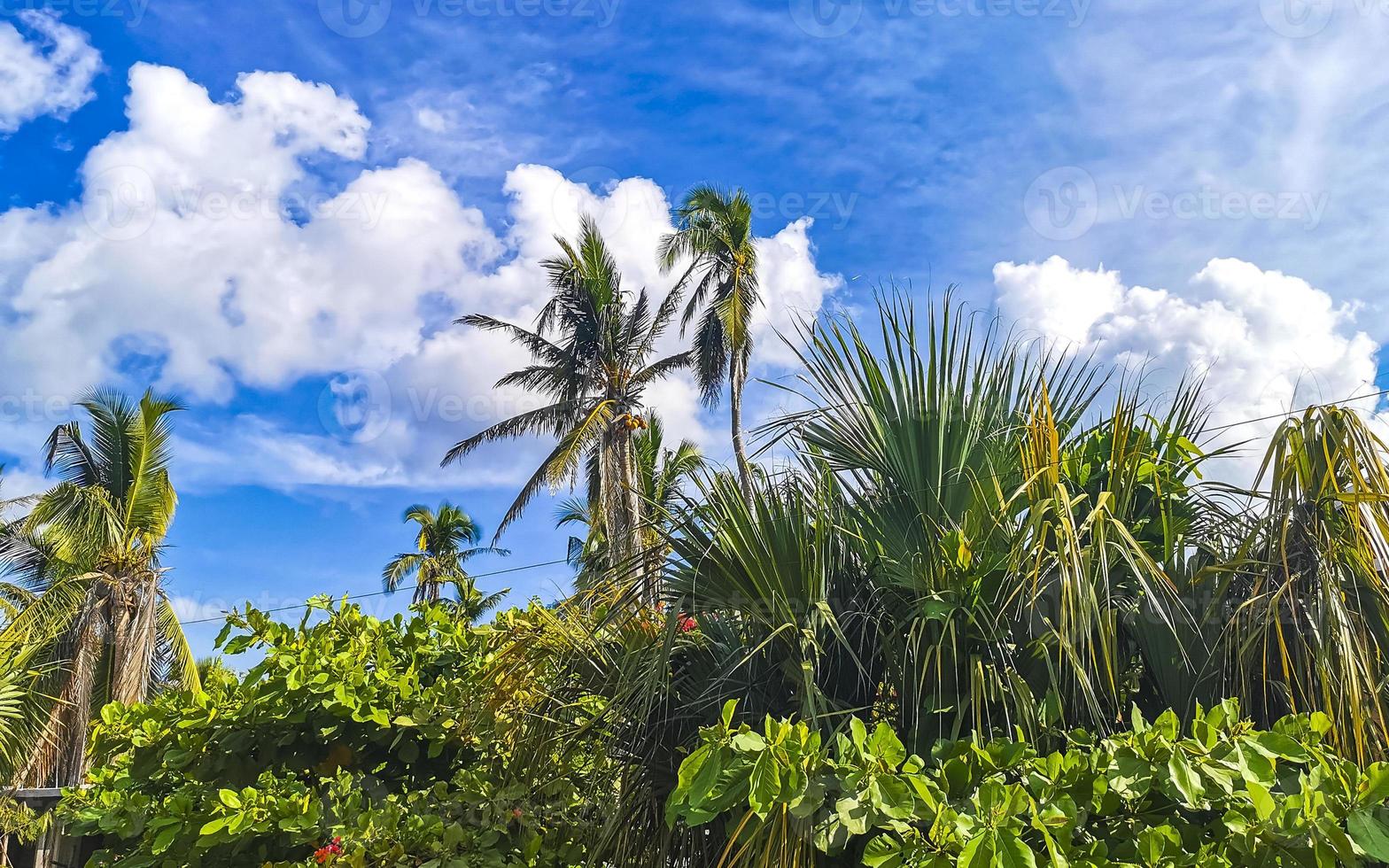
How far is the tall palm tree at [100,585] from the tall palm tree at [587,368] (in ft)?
20.9

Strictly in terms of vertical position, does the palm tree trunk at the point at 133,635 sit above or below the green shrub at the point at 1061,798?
above

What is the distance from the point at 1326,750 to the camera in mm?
3014

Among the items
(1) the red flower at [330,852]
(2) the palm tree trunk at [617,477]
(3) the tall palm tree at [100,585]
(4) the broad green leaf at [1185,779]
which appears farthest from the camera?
(2) the palm tree trunk at [617,477]

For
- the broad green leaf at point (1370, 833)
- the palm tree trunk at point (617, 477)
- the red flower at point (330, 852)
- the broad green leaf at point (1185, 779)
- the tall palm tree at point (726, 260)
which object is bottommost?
the broad green leaf at point (1370, 833)

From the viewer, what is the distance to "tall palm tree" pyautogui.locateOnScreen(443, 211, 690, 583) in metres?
20.9

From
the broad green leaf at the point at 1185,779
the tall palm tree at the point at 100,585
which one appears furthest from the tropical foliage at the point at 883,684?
the tall palm tree at the point at 100,585

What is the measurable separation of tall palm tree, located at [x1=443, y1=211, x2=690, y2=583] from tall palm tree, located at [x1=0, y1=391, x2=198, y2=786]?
6.37 metres

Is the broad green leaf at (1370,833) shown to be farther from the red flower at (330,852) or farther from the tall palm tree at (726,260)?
the tall palm tree at (726,260)

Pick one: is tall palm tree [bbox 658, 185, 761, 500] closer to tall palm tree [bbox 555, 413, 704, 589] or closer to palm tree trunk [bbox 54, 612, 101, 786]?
tall palm tree [bbox 555, 413, 704, 589]

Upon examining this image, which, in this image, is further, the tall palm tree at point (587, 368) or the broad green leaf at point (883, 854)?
the tall palm tree at point (587, 368)

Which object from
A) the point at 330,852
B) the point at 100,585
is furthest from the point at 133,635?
the point at 330,852

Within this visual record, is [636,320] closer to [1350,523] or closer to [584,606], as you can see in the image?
[584,606]

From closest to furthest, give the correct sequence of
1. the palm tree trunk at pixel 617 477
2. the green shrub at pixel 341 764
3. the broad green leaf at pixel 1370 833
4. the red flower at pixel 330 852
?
Result: 1. the broad green leaf at pixel 1370 833
2. the red flower at pixel 330 852
3. the green shrub at pixel 341 764
4. the palm tree trunk at pixel 617 477

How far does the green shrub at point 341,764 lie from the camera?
441cm
